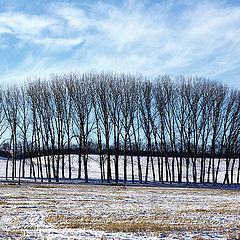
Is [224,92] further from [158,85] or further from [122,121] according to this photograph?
[122,121]

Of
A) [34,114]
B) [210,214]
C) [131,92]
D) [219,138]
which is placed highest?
[131,92]

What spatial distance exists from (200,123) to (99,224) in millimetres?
34163

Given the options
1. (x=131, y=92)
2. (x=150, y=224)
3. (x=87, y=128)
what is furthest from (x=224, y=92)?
(x=150, y=224)

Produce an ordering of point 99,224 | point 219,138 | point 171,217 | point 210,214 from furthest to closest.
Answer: point 219,138, point 210,214, point 171,217, point 99,224

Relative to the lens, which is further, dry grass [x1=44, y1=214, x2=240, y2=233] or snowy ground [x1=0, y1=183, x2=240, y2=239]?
dry grass [x1=44, y1=214, x2=240, y2=233]

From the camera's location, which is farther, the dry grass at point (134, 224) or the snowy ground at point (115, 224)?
the dry grass at point (134, 224)

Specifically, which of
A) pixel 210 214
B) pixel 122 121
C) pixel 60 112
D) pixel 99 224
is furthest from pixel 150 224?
pixel 60 112

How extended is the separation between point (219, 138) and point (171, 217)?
33.4 m

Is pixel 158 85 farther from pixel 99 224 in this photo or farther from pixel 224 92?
pixel 99 224

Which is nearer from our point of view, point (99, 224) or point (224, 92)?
point (99, 224)

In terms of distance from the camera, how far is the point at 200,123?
42.6 m

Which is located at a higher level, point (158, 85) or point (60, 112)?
point (158, 85)

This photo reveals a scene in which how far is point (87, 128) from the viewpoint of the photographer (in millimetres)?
40781

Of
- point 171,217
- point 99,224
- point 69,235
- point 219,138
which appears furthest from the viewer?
point 219,138
